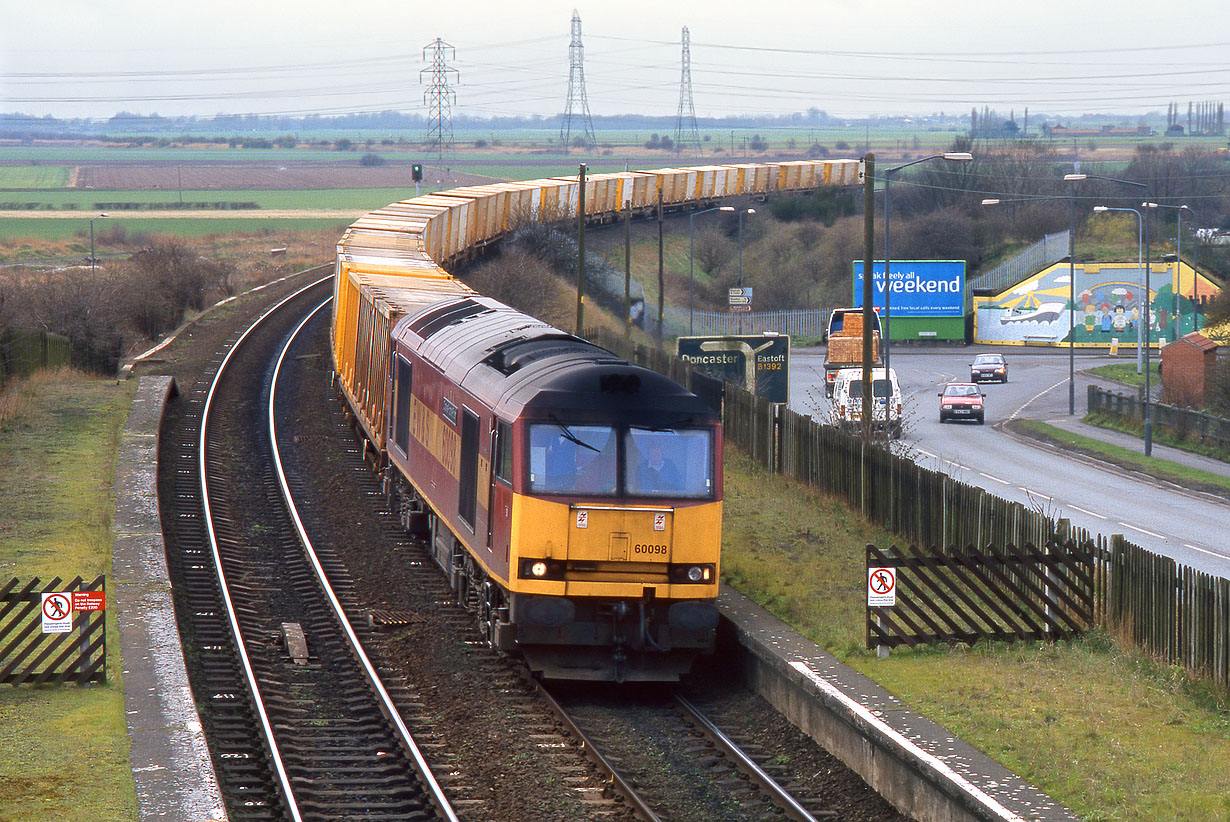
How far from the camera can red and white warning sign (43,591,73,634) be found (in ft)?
42.1

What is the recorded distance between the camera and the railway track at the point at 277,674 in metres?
11.0

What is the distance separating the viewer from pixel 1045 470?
3781 cm

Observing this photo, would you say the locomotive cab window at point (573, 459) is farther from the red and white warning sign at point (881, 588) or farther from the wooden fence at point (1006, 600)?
the wooden fence at point (1006, 600)

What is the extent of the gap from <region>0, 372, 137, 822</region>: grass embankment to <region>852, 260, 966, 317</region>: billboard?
40950 mm

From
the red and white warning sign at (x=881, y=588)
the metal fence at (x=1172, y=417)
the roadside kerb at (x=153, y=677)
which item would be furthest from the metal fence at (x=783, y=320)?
the red and white warning sign at (x=881, y=588)

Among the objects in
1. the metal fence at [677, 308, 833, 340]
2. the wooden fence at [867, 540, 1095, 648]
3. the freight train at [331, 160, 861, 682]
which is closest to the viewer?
the freight train at [331, 160, 861, 682]

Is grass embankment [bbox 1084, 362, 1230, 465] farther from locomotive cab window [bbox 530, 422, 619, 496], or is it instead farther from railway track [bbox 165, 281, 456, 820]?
locomotive cab window [bbox 530, 422, 619, 496]

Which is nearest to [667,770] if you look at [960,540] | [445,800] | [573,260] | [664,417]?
[445,800]

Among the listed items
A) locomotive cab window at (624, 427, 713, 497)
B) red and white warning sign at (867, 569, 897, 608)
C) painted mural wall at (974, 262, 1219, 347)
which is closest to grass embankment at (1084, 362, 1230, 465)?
painted mural wall at (974, 262, 1219, 347)

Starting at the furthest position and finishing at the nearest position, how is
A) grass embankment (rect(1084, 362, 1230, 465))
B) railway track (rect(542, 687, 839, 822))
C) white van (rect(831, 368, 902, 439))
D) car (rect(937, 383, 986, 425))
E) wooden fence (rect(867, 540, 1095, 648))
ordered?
car (rect(937, 383, 986, 425)) < grass embankment (rect(1084, 362, 1230, 465)) < white van (rect(831, 368, 902, 439)) < wooden fence (rect(867, 540, 1095, 648)) < railway track (rect(542, 687, 839, 822))

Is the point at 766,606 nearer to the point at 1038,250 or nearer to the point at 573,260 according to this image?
the point at 573,260

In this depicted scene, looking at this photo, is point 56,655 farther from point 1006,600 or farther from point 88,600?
point 1006,600

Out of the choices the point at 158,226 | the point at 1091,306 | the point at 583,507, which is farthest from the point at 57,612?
the point at 158,226

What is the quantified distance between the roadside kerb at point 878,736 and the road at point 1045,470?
4.43 metres
